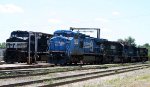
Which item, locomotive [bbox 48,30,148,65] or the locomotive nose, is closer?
locomotive [bbox 48,30,148,65]

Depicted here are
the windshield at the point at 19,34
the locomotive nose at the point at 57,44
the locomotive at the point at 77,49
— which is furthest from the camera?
the windshield at the point at 19,34

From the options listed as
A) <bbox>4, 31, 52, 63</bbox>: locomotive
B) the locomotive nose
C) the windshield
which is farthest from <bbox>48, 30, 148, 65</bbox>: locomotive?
the windshield

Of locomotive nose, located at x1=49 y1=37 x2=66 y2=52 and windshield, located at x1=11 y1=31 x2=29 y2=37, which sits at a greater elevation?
windshield, located at x1=11 y1=31 x2=29 y2=37

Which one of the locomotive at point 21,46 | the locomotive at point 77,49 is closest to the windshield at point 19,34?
the locomotive at point 21,46

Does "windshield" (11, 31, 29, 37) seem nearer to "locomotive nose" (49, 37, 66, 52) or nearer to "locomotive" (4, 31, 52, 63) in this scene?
"locomotive" (4, 31, 52, 63)

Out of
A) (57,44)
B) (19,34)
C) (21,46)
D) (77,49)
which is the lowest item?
(77,49)

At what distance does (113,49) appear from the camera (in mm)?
41156

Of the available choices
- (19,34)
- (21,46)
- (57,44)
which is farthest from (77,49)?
(19,34)

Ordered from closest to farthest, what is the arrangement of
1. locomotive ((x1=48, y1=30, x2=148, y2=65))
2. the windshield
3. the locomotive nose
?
locomotive ((x1=48, y1=30, x2=148, y2=65))
the locomotive nose
the windshield

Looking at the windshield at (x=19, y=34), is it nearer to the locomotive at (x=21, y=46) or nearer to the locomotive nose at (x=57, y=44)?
the locomotive at (x=21, y=46)

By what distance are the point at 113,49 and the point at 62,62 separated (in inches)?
532

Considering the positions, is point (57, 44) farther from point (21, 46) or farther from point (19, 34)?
point (19, 34)

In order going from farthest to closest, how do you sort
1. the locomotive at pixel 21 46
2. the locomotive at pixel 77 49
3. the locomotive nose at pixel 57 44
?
the locomotive nose at pixel 57 44, the locomotive at pixel 21 46, the locomotive at pixel 77 49

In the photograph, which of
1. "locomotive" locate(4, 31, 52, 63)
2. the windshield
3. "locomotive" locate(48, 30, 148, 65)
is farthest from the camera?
the windshield
